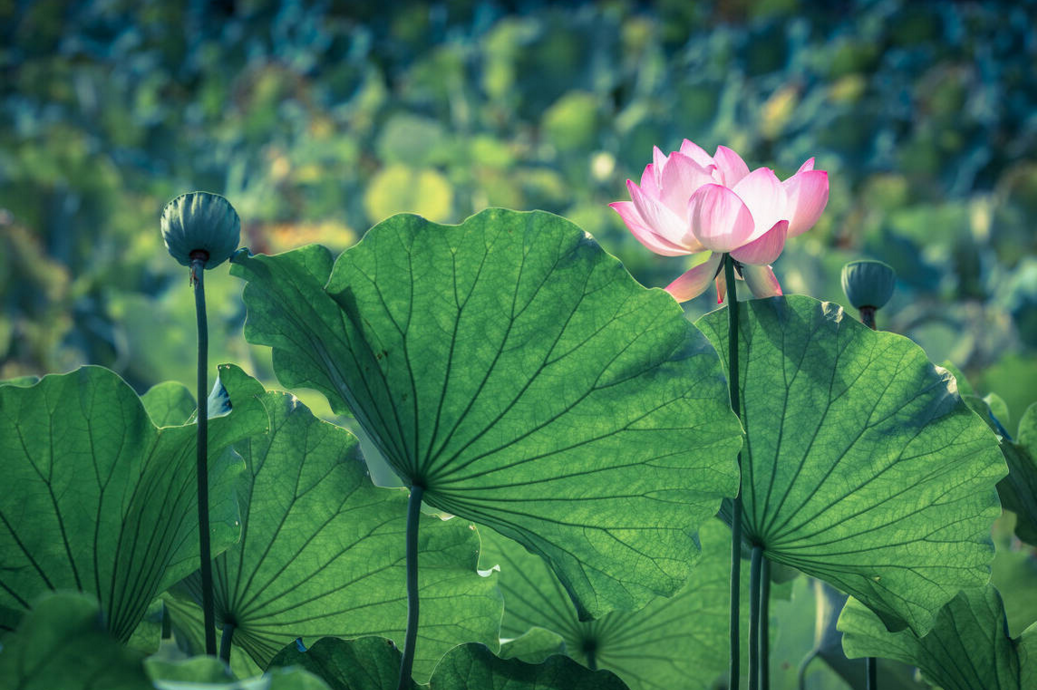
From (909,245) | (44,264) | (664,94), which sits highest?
(664,94)

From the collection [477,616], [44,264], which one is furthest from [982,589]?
[44,264]

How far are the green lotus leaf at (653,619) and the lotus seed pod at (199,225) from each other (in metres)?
0.17

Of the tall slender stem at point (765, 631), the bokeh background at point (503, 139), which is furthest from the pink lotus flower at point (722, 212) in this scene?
the bokeh background at point (503, 139)

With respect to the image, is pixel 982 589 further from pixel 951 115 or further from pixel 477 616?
pixel 951 115

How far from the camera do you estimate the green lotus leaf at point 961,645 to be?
0.32 m

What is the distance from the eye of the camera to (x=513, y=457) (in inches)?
11.2

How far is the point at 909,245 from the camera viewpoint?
1406 millimetres

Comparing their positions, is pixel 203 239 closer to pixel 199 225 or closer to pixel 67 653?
pixel 199 225

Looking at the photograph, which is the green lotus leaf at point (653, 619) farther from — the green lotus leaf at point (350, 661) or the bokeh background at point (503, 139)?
the bokeh background at point (503, 139)

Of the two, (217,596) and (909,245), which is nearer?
(217,596)

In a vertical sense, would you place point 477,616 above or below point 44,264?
below

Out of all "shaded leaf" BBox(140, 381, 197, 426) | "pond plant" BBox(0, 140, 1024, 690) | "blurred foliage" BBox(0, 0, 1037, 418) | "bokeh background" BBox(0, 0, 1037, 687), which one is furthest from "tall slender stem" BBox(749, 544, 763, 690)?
"blurred foliage" BBox(0, 0, 1037, 418)

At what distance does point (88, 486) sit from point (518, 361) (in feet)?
0.46

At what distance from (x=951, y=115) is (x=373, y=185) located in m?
1.29
